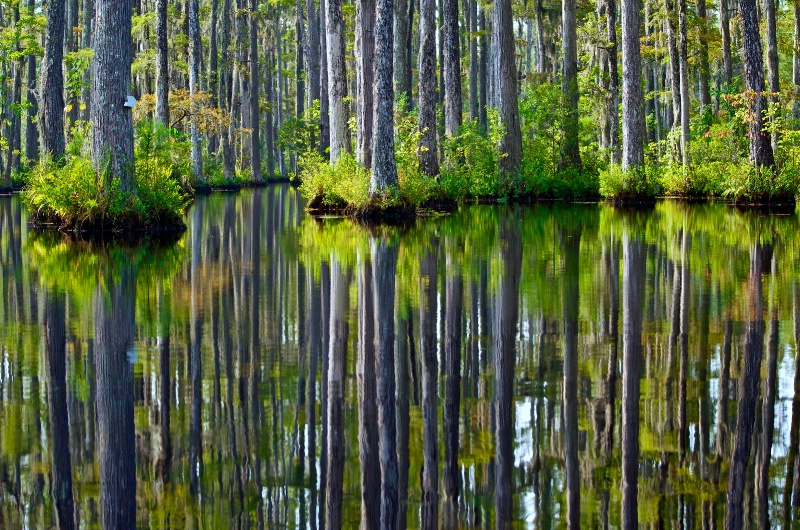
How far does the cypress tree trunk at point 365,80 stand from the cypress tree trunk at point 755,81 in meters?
8.57

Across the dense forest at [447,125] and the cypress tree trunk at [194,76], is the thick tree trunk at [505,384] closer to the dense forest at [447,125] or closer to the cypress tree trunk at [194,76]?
the dense forest at [447,125]

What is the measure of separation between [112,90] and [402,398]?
12.9 m

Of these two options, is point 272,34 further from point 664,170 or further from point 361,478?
point 361,478

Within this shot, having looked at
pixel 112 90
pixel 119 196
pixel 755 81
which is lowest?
pixel 119 196

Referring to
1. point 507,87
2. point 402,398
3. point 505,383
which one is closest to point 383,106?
point 507,87

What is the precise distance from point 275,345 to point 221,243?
956cm

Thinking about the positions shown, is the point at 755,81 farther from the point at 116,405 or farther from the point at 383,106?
the point at 116,405

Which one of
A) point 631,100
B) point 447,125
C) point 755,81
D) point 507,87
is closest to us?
point 755,81

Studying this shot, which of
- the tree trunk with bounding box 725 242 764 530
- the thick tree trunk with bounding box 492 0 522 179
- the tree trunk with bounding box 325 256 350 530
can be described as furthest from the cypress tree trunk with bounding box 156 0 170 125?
the tree trunk with bounding box 725 242 764 530

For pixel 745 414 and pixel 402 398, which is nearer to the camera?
pixel 745 414

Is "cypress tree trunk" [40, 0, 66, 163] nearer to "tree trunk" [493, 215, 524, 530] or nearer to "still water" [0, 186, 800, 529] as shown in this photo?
"still water" [0, 186, 800, 529]

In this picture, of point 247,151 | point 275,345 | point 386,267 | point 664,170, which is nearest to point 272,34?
point 247,151

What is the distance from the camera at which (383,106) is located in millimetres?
20438

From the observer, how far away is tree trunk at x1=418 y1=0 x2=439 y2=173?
Answer: 26547 mm
